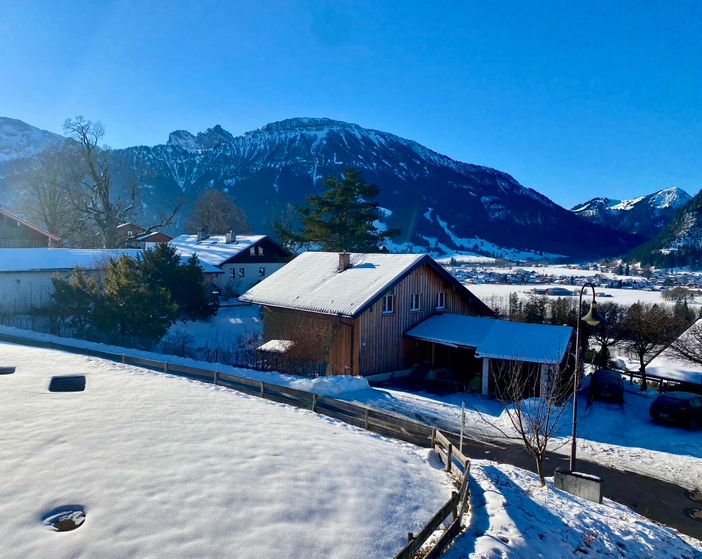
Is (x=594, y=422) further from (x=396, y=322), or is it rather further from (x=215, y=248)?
(x=215, y=248)

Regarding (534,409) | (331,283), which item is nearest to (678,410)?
(534,409)

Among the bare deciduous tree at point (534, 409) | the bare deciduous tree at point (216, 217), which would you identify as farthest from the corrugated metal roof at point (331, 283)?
the bare deciduous tree at point (216, 217)

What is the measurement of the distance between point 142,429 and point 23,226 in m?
41.4

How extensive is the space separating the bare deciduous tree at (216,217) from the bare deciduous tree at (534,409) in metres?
50.8

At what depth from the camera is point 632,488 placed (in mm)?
13047

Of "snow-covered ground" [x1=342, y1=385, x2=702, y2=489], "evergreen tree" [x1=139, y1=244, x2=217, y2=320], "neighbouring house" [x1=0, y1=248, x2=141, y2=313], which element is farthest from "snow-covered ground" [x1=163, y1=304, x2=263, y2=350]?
"snow-covered ground" [x1=342, y1=385, x2=702, y2=489]

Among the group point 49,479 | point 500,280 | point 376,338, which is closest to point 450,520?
point 49,479

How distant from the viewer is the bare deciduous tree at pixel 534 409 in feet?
38.2

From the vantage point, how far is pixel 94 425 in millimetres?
10422

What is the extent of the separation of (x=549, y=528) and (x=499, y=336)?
14.8 meters

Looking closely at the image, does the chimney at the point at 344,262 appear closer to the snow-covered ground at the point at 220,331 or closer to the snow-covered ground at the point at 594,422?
the snow-covered ground at the point at 220,331

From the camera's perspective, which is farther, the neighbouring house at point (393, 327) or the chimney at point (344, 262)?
the chimney at point (344, 262)

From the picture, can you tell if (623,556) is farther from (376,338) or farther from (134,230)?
(134,230)

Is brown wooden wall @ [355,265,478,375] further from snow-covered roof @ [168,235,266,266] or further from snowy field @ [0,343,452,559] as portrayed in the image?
snow-covered roof @ [168,235,266,266]
